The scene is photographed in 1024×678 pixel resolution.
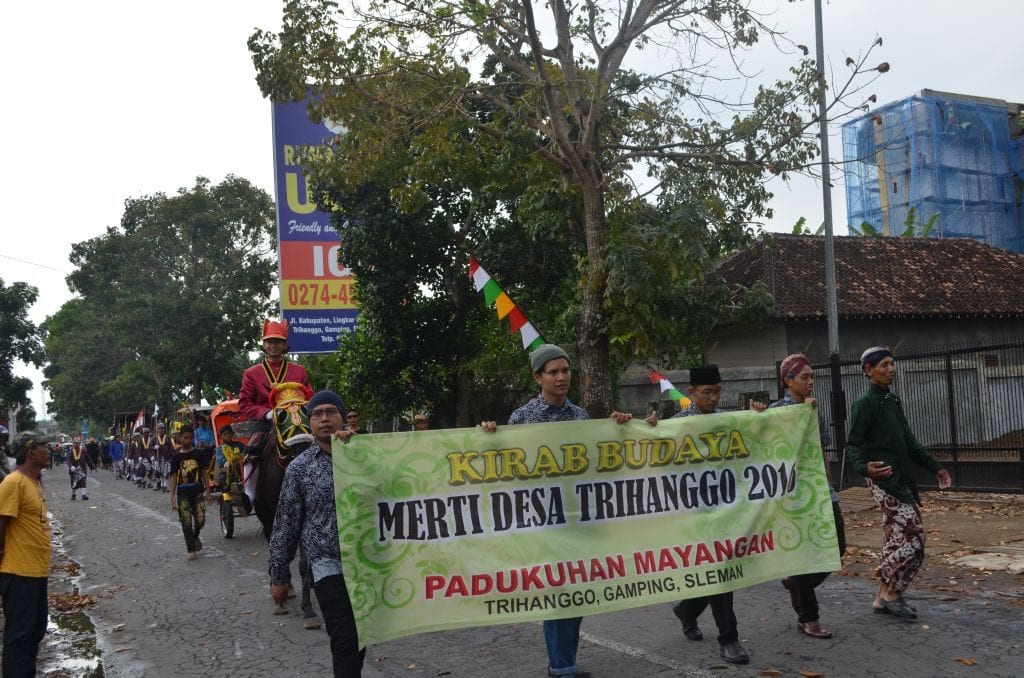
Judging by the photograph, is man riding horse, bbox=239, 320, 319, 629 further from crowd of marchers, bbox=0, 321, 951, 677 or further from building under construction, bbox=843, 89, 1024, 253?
building under construction, bbox=843, 89, 1024, 253

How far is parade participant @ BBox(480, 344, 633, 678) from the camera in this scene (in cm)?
540

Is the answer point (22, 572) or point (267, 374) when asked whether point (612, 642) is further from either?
point (267, 374)

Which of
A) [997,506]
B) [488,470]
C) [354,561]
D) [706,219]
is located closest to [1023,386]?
[997,506]

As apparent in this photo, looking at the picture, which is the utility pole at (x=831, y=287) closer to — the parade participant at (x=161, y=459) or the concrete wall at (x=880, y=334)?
the concrete wall at (x=880, y=334)

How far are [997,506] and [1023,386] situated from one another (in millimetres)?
1896

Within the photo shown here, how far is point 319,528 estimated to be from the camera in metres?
4.86

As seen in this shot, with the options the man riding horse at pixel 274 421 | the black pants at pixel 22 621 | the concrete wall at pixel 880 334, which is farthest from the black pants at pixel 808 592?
the concrete wall at pixel 880 334

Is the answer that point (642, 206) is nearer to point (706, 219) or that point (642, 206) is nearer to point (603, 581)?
point (706, 219)

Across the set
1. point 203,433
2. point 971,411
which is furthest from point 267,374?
point 203,433

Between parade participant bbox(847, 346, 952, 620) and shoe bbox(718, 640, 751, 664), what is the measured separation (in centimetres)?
149

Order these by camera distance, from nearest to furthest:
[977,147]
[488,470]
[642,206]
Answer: [488,470], [642,206], [977,147]

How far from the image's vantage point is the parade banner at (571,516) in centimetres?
499

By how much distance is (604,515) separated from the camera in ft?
18.1

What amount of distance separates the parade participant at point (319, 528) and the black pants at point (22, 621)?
1.83m
